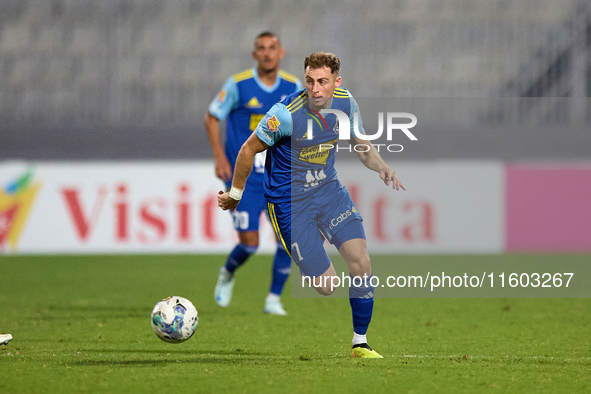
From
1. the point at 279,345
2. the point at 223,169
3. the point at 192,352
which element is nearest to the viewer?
the point at 192,352

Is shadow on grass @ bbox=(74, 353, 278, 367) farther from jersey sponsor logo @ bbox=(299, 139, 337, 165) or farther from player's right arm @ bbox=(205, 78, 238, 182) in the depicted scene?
player's right arm @ bbox=(205, 78, 238, 182)

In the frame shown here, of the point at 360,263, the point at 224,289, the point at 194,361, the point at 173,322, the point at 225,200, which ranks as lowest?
the point at 224,289

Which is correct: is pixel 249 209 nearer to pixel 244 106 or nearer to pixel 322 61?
pixel 244 106

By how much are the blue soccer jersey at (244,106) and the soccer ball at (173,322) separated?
241cm

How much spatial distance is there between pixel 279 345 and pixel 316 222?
1.00 metres

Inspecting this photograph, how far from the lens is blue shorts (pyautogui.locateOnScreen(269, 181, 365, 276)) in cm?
506

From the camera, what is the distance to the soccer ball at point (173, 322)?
5129 millimetres

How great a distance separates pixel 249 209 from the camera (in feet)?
24.5

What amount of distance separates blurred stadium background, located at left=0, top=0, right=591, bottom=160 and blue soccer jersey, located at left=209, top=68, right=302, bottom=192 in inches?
226

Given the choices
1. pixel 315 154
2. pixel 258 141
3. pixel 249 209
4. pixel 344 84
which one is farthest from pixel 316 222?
pixel 344 84

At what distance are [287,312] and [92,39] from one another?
7.71 meters

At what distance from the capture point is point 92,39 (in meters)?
13.6

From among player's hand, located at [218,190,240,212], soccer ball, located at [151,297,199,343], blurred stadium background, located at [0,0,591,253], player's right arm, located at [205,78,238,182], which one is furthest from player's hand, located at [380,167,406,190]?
blurred stadium background, located at [0,0,591,253]

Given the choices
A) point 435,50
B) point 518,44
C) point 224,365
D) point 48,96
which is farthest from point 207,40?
point 224,365
